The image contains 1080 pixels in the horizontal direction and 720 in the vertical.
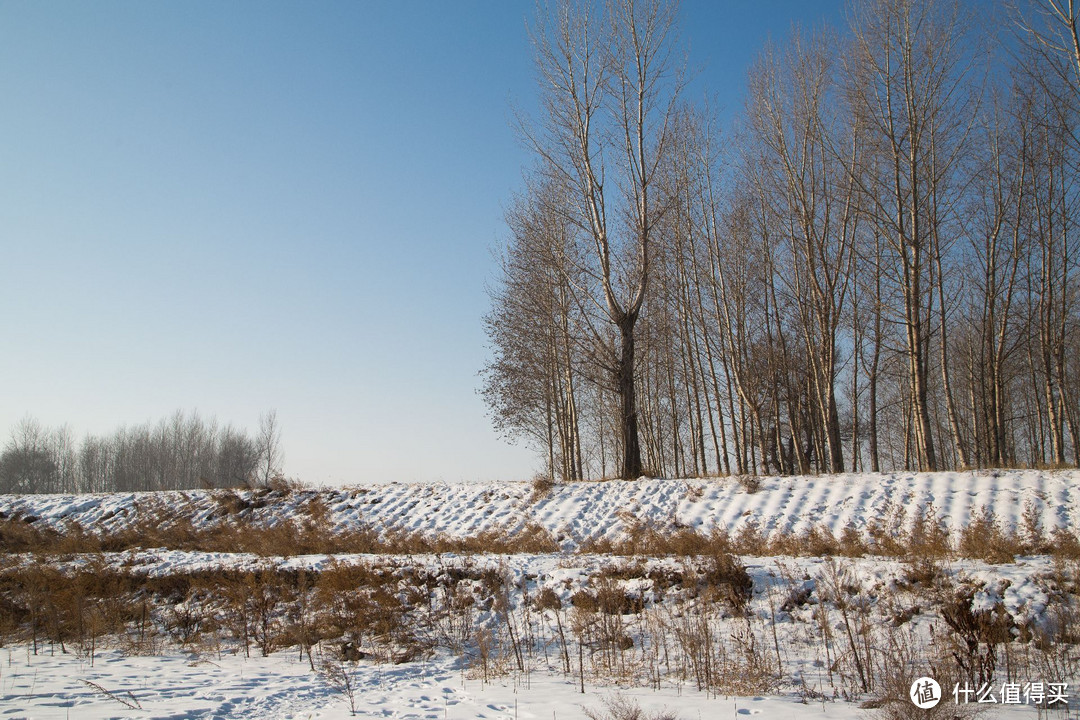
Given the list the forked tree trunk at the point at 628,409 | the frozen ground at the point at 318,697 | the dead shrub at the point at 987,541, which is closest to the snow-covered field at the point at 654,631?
the frozen ground at the point at 318,697

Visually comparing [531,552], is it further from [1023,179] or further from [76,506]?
[1023,179]

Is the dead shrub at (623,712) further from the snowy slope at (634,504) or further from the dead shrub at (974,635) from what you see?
the snowy slope at (634,504)

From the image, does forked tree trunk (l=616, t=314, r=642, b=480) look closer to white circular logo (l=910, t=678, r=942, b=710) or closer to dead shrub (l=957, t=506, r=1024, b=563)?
dead shrub (l=957, t=506, r=1024, b=563)

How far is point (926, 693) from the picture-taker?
470cm

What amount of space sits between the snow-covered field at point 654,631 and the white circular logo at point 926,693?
98 mm

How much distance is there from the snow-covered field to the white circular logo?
3.8 inches

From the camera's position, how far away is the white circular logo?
171 inches

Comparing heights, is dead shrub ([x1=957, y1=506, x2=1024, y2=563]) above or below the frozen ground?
above

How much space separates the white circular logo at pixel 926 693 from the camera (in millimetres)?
4332

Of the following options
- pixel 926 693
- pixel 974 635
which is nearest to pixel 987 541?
pixel 974 635

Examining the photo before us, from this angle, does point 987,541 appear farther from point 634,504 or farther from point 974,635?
point 634,504

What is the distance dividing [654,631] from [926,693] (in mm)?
3208

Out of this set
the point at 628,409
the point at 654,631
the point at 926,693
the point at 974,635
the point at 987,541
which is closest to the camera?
the point at 926,693

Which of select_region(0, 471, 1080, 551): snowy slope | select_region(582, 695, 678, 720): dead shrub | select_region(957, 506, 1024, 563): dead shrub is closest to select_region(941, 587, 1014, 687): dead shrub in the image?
select_region(957, 506, 1024, 563): dead shrub
